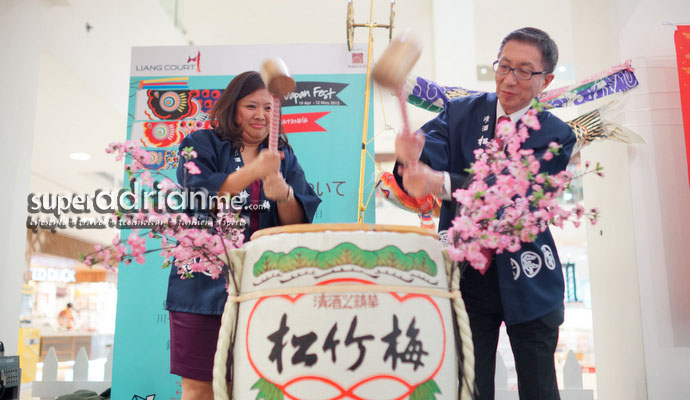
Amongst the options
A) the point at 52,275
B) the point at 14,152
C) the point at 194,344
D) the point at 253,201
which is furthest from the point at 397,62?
the point at 52,275

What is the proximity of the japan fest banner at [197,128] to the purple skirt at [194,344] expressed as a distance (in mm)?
1166

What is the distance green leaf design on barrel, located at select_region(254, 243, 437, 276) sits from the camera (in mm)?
934

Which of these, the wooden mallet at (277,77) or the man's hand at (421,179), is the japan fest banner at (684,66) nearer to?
the man's hand at (421,179)

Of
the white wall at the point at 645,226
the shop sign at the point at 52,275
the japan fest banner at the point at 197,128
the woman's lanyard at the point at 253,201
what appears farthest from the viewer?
the shop sign at the point at 52,275

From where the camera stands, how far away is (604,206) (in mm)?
2496

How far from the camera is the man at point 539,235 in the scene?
1.22 metres

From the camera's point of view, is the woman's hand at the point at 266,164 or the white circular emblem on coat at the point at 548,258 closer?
the woman's hand at the point at 266,164

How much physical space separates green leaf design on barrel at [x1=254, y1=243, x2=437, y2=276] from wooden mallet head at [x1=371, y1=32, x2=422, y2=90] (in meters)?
0.27

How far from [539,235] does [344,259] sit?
1.83 ft

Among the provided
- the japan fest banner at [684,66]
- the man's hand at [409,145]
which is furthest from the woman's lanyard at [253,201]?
the japan fest banner at [684,66]

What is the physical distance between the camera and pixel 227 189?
4.33 ft

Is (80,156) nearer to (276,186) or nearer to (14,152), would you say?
(14,152)

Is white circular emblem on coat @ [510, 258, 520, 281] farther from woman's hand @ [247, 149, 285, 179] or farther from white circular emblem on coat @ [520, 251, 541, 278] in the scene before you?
woman's hand @ [247, 149, 285, 179]

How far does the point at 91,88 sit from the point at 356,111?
268 cm
